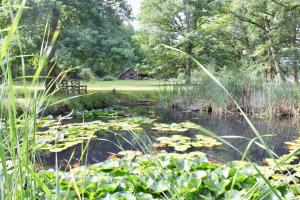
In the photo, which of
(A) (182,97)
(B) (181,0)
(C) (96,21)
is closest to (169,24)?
(B) (181,0)

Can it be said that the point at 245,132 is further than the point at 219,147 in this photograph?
Yes

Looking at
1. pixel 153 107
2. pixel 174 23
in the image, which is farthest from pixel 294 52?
pixel 153 107

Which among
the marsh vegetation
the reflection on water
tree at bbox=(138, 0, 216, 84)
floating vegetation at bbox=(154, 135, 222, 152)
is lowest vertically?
the reflection on water

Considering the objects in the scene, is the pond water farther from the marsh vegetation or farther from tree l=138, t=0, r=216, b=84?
tree l=138, t=0, r=216, b=84

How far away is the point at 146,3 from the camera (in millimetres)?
16672

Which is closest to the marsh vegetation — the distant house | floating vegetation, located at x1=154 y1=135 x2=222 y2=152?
floating vegetation, located at x1=154 y1=135 x2=222 y2=152

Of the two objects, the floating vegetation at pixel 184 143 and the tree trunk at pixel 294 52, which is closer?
the floating vegetation at pixel 184 143

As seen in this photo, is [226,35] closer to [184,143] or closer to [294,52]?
[294,52]

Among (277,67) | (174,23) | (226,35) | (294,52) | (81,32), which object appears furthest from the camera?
(226,35)

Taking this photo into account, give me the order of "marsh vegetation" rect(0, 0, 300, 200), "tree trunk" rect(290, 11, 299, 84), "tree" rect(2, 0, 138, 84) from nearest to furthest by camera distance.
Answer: "marsh vegetation" rect(0, 0, 300, 200)
"tree" rect(2, 0, 138, 84)
"tree trunk" rect(290, 11, 299, 84)

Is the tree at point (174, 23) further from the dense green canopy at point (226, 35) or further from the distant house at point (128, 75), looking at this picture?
the distant house at point (128, 75)

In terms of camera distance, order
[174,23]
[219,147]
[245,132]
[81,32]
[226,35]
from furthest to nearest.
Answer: [226,35] → [174,23] → [81,32] → [245,132] → [219,147]

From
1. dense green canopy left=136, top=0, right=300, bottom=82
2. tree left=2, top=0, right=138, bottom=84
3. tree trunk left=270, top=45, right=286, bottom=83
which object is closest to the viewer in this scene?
tree left=2, top=0, right=138, bottom=84

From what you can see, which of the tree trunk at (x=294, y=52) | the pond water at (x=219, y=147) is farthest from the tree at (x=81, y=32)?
the tree trunk at (x=294, y=52)
